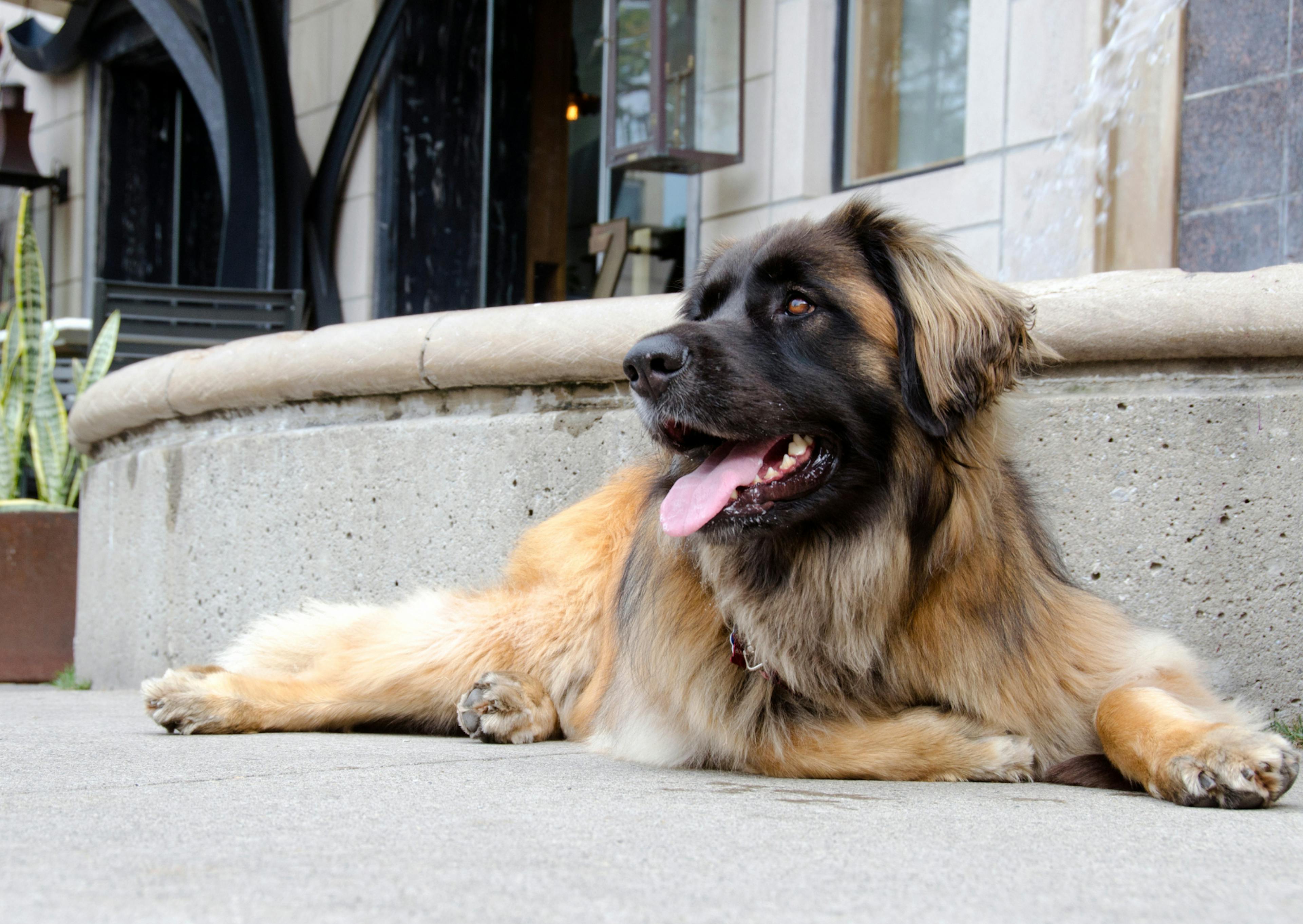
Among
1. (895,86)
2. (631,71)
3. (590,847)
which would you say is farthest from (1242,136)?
(590,847)

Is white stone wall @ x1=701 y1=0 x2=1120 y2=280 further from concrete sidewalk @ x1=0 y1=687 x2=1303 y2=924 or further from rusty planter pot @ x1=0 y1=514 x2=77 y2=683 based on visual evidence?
concrete sidewalk @ x1=0 y1=687 x2=1303 y2=924

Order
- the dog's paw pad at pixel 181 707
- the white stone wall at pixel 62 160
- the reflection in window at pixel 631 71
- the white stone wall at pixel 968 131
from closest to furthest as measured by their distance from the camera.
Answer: the dog's paw pad at pixel 181 707
the white stone wall at pixel 968 131
the reflection in window at pixel 631 71
the white stone wall at pixel 62 160

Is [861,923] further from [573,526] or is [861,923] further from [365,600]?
[365,600]

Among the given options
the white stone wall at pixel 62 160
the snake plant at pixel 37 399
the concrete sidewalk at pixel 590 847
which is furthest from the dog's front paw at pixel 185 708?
the white stone wall at pixel 62 160

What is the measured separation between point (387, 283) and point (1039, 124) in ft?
17.4

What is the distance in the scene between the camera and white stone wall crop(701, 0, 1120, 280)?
6887 mm

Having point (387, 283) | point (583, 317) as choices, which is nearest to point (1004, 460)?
point (583, 317)

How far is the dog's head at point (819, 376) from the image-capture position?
2.84 metres

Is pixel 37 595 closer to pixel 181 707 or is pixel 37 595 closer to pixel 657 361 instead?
pixel 181 707

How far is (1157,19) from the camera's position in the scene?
6613 mm

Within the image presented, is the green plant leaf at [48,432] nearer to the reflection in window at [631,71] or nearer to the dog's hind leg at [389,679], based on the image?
the dog's hind leg at [389,679]

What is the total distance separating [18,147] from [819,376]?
526 inches

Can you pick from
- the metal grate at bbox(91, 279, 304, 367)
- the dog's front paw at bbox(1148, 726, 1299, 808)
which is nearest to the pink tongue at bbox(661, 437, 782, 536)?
the dog's front paw at bbox(1148, 726, 1299, 808)

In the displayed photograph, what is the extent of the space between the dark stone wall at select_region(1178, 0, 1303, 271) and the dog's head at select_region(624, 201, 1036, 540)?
158 inches
